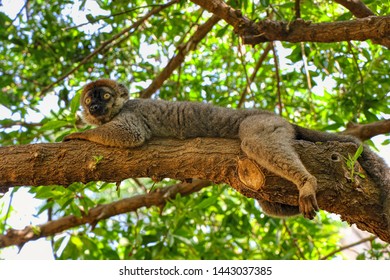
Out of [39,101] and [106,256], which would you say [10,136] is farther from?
[106,256]

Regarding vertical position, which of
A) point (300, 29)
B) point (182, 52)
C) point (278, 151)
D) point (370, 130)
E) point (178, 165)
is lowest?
point (178, 165)

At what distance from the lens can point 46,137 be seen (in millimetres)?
7449

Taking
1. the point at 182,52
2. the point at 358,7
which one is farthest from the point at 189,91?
the point at 358,7

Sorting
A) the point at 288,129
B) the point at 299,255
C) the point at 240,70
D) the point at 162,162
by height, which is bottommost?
the point at 299,255

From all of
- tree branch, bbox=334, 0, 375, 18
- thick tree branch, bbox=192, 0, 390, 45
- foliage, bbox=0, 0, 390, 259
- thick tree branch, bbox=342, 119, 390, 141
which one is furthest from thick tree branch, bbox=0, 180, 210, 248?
tree branch, bbox=334, 0, 375, 18

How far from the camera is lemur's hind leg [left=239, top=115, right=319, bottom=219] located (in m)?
4.01

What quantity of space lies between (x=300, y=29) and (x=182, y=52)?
238 centimetres

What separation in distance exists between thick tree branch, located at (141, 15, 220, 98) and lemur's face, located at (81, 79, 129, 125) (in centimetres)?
64

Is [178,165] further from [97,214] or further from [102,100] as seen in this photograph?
[97,214]

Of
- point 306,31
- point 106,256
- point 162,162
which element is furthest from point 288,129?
point 106,256

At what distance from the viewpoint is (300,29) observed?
512 centimetres

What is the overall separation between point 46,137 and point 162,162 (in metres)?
3.45

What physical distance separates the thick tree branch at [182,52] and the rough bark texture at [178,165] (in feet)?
7.81

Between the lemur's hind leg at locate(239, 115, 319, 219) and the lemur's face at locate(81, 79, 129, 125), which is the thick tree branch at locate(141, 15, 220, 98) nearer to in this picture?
the lemur's face at locate(81, 79, 129, 125)
